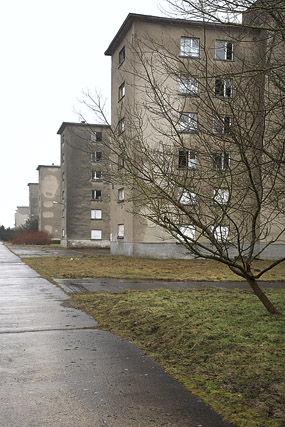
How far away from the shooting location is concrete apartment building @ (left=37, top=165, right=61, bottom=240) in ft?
235

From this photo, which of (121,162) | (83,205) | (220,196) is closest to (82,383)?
(220,196)

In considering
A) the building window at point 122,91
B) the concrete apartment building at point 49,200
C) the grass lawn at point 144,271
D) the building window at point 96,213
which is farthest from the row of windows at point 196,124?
the concrete apartment building at point 49,200

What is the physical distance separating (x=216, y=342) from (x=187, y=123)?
9.38ft

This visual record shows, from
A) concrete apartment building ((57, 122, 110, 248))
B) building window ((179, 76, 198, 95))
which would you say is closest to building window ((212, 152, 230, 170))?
building window ((179, 76, 198, 95))

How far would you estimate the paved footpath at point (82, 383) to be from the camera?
12.4 ft

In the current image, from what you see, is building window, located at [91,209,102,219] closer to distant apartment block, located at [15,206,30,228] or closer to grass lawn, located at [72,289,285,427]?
grass lawn, located at [72,289,285,427]

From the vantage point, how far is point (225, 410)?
12.9 feet

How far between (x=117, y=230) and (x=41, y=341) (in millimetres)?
24817

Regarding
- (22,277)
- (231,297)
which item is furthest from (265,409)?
(22,277)

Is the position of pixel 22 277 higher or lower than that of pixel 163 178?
lower

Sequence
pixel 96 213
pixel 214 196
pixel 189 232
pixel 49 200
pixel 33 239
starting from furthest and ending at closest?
pixel 49 200 < pixel 33 239 < pixel 96 213 < pixel 189 232 < pixel 214 196

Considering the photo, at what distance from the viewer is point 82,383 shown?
465cm

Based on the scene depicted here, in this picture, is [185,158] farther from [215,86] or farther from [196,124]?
[215,86]

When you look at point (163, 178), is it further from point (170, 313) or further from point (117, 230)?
point (117, 230)
